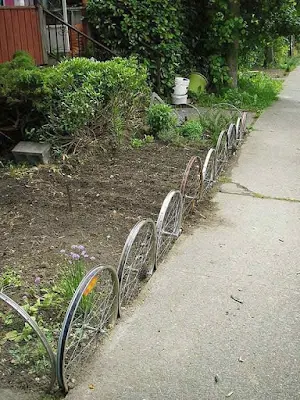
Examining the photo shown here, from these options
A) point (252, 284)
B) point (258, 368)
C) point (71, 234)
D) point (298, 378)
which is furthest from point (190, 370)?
point (71, 234)

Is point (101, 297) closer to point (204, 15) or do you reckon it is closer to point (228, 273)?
point (228, 273)

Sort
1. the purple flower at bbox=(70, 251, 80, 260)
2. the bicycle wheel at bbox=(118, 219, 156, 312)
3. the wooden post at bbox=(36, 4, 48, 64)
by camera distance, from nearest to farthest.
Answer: the bicycle wheel at bbox=(118, 219, 156, 312)
the purple flower at bbox=(70, 251, 80, 260)
the wooden post at bbox=(36, 4, 48, 64)

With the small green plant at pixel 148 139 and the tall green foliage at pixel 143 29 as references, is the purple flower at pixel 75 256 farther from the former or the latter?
the tall green foliage at pixel 143 29

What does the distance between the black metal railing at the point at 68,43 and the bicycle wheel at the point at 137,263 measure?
5.81 m

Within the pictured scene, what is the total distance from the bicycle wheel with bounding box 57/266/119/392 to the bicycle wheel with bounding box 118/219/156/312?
14 cm

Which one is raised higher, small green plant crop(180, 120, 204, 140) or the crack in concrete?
small green plant crop(180, 120, 204, 140)

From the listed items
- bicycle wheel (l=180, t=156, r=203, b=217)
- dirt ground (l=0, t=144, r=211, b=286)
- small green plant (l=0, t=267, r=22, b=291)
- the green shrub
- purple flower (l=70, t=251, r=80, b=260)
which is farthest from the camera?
the green shrub

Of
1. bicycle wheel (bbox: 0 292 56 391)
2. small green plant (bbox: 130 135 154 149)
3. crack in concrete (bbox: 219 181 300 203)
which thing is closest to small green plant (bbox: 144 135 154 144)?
small green plant (bbox: 130 135 154 149)

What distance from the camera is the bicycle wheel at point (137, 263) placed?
3393 mm

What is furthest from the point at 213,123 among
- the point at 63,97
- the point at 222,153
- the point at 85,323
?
the point at 85,323

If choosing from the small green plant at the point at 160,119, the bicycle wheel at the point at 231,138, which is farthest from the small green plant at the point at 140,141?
the bicycle wheel at the point at 231,138

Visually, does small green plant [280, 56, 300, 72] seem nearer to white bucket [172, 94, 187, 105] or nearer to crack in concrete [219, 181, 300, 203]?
white bucket [172, 94, 187, 105]

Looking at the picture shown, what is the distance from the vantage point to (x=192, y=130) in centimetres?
761

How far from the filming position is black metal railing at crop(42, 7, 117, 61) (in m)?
9.04
